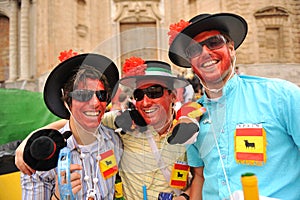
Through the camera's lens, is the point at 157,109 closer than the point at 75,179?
No

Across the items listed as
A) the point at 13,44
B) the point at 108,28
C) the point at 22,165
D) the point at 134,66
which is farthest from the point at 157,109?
the point at 13,44

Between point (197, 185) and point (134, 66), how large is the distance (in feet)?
2.92

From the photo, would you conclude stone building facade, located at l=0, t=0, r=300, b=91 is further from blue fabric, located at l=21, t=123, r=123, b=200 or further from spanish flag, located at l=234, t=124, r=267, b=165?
spanish flag, located at l=234, t=124, r=267, b=165

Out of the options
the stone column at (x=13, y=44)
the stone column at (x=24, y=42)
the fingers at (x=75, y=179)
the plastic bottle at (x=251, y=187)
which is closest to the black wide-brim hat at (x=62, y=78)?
the fingers at (x=75, y=179)

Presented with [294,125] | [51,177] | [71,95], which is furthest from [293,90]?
[51,177]

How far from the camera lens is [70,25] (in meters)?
14.1

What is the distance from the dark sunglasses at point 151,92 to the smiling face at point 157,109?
0.05ft

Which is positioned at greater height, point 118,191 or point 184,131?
point 184,131

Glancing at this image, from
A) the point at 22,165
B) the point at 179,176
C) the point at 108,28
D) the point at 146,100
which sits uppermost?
the point at 108,28

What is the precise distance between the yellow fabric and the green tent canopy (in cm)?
110

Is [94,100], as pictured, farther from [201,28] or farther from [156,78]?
[201,28]

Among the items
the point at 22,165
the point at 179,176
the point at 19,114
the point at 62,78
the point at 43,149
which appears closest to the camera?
the point at 43,149

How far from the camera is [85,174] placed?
5.87ft

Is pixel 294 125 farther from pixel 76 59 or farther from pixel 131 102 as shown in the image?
pixel 76 59
